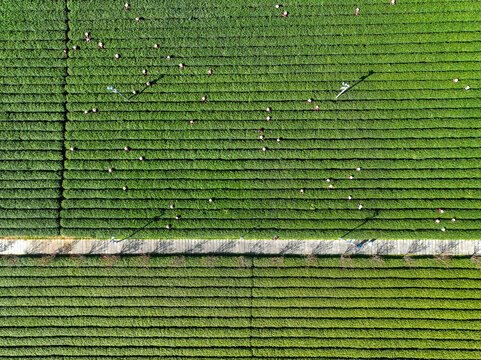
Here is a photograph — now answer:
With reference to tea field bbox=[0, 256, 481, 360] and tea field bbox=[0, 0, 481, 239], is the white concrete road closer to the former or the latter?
tea field bbox=[0, 256, 481, 360]

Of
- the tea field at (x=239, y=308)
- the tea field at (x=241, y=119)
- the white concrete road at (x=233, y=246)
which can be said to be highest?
the tea field at (x=241, y=119)

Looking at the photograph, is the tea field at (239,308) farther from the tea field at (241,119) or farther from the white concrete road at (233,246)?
the tea field at (241,119)

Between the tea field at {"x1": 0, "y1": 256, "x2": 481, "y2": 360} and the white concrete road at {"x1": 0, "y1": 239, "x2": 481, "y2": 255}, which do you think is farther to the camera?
the white concrete road at {"x1": 0, "y1": 239, "x2": 481, "y2": 255}

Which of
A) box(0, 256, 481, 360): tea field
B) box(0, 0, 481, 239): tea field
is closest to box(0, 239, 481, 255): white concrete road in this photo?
box(0, 256, 481, 360): tea field

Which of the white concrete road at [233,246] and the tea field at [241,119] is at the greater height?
the tea field at [241,119]

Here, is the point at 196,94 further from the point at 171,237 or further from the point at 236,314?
the point at 236,314

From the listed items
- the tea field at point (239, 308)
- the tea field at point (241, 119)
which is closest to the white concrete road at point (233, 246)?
the tea field at point (239, 308)

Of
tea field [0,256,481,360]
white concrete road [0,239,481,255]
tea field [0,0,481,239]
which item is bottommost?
tea field [0,256,481,360]
